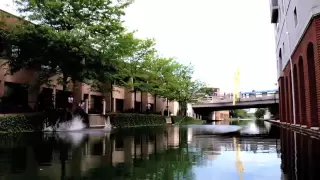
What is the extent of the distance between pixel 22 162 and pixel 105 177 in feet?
10.5

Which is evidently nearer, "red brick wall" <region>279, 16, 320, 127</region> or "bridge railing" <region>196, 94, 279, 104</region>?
"red brick wall" <region>279, 16, 320, 127</region>

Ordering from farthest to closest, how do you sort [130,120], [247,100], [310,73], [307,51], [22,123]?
[247,100] < [130,120] < [22,123] < [310,73] < [307,51]

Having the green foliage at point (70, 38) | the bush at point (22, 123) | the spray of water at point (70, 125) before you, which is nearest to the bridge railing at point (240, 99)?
the spray of water at point (70, 125)

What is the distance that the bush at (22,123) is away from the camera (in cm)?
2190

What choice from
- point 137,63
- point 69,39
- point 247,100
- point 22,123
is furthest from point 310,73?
point 247,100

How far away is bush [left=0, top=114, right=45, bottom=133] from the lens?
21898 mm

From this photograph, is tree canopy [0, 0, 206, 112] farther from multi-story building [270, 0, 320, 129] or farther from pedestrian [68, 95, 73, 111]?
multi-story building [270, 0, 320, 129]

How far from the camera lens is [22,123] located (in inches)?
923

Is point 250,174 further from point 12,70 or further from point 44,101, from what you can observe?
point 44,101

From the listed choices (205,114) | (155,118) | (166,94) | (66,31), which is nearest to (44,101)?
(66,31)

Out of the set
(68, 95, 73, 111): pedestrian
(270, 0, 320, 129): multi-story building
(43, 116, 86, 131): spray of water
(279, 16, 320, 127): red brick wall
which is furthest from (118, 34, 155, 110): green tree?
(279, 16, 320, 127): red brick wall

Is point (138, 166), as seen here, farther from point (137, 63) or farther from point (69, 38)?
point (137, 63)

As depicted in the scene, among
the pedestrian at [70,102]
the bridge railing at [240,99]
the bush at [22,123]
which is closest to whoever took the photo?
the bush at [22,123]

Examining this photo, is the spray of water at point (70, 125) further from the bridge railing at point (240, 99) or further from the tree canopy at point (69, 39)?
the bridge railing at point (240, 99)
